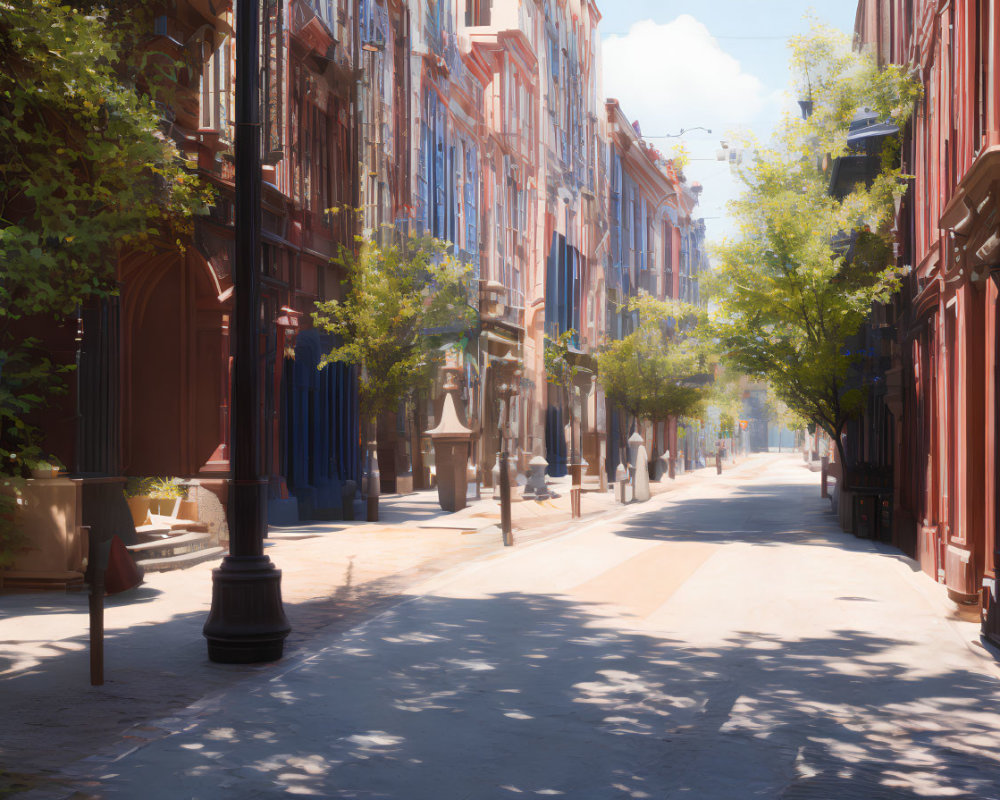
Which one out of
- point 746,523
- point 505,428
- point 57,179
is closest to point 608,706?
point 57,179

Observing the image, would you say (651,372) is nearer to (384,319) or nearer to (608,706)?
(384,319)

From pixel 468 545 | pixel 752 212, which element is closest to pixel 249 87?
pixel 468 545

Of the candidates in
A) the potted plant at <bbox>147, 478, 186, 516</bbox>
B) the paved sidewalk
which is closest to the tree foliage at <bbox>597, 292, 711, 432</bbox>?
the paved sidewalk

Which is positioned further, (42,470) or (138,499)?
(138,499)

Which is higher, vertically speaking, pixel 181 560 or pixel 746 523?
pixel 181 560

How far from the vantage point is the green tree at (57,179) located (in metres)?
10.6

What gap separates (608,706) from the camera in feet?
25.5

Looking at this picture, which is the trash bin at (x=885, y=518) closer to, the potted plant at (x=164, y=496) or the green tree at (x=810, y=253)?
the green tree at (x=810, y=253)

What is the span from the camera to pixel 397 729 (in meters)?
7.06

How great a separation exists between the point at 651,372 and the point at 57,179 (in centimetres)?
3927

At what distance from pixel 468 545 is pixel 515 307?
23.9 m

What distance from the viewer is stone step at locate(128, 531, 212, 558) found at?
14860 mm

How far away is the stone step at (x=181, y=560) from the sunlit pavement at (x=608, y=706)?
12.8ft

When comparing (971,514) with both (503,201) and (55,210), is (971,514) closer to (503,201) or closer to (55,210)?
(55,210)
